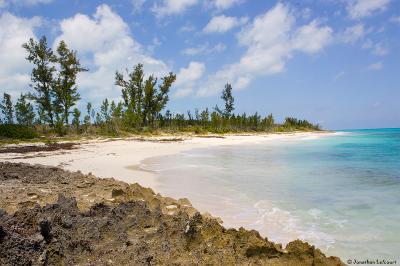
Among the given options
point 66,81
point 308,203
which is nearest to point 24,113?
point 66,81

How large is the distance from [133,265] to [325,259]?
2056mm

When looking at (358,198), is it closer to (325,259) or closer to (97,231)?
(325,259)

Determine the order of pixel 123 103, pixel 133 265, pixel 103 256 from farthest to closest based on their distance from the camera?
pixel 123 103
pixel 103 256
pixel 133 265

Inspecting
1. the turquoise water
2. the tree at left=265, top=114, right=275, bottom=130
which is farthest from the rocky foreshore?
the tree at left=265, top=114, right=275, bottom=130

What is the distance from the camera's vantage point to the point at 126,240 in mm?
4395

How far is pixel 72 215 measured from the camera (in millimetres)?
4957

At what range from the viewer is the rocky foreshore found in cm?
379

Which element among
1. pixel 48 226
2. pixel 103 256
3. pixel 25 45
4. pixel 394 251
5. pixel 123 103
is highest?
pixel 25 45

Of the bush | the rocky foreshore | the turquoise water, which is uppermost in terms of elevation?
the bush

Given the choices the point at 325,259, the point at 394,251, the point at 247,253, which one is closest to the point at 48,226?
the point at 247,253

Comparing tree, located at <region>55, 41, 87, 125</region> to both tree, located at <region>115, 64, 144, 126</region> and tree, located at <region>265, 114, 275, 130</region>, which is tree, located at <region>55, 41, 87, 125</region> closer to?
tree, located at <region>115, 64, 144, 126</region>

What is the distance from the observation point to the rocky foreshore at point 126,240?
3795mm

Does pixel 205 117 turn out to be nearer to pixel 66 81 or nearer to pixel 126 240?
pixel 66 81

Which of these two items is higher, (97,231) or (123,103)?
(123,103)
